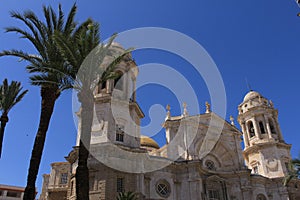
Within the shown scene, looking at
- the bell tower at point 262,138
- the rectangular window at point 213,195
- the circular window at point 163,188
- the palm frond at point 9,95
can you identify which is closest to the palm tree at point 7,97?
the palm frond at point 9,95

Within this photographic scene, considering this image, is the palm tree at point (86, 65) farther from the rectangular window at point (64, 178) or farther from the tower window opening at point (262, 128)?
the tower window opening at point (262, 128)

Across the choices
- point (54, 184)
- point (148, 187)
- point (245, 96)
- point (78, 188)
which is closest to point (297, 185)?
point (245, 96)

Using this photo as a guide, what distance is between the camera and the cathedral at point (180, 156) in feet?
77.7

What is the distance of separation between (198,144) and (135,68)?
35.9 feet

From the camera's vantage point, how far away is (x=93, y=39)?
1410 cm

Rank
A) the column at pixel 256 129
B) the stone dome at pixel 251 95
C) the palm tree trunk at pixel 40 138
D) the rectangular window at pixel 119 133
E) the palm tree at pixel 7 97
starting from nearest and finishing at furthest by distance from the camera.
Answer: the palm tree trunk at pixel 40 138 → the palm tree at pixel 7 97 → the rectangular window at pixel 119 133 → the column at pixel 256 129 → the stone dome at pixel 251 95

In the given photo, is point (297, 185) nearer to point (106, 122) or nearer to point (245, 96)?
point (245, 96)

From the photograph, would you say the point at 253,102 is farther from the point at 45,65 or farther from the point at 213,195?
the point at 45,65

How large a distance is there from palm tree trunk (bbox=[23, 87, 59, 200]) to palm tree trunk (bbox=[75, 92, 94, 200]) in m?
2.73

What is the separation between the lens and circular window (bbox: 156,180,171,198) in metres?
27.1

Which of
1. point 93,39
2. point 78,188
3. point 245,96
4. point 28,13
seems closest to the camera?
point 78,188

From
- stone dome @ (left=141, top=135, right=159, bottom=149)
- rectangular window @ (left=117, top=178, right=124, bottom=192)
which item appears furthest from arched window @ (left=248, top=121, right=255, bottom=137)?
rectangular window @ (left=117, top=178, right=124, bottom=192)

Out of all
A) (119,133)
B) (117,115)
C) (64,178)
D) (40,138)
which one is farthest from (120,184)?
(64,178)

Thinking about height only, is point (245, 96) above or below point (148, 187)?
above
